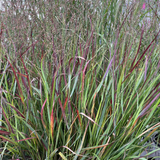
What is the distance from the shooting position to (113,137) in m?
0.98

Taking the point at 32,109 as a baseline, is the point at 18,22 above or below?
above

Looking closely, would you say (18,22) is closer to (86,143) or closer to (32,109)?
(32,109)

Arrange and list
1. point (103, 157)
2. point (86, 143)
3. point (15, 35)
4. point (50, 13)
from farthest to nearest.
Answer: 1. point (50, 13)
2. point (15, 35)
3. point (86, 143)
4. point (103, 157)

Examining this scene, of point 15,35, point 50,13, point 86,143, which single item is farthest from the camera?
point 50,13

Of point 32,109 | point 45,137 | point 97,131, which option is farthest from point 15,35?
point 97,131

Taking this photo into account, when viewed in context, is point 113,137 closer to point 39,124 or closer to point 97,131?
point 97,131

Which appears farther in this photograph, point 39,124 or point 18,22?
point 18,22

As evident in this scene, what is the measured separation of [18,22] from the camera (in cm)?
116

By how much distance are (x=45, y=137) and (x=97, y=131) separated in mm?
284

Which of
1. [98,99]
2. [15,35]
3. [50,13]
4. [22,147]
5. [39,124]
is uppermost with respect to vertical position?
[50,13]

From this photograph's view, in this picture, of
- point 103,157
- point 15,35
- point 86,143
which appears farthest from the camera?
point 15,35

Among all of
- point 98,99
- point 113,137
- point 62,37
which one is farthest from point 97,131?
→ point 62,37

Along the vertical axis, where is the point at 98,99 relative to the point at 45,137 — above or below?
above

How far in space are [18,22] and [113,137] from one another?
882 mm
